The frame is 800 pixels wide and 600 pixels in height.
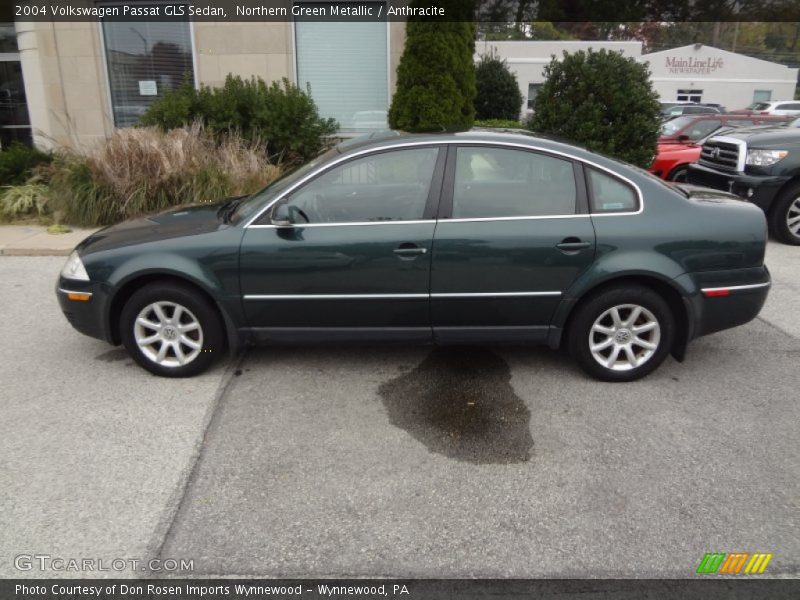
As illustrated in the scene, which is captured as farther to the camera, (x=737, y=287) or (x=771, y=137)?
(x=771, y=137)

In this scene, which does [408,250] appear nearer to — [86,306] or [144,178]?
[86,306]

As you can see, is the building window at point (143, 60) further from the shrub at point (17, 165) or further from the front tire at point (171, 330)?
the front tire at point (171, 330)

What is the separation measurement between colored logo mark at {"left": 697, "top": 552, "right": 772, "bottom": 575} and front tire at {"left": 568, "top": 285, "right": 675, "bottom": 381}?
5.44ft

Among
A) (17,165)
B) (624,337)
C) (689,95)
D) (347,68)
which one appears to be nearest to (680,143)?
(347,68)

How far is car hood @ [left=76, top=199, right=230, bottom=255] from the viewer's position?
4.26 metres

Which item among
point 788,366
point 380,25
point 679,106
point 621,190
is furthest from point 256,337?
point 679,106

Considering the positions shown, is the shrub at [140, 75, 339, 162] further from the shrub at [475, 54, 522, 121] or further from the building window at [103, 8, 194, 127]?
the shrub at [475, 54, 522, 121]

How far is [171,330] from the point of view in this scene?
14.1 ft

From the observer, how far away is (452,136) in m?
4.23

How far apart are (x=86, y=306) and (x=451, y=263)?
2487 millimetres

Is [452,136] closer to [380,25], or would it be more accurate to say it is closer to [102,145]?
[102,145]

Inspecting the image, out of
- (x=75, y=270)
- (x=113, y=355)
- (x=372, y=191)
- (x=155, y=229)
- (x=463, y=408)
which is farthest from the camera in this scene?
(x=113, y=355)

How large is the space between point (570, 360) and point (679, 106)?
2992 cm

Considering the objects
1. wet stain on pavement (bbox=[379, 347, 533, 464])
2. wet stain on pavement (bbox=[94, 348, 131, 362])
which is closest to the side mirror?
wet stain on pavement (bbox=[379, 347, 533, 464])
